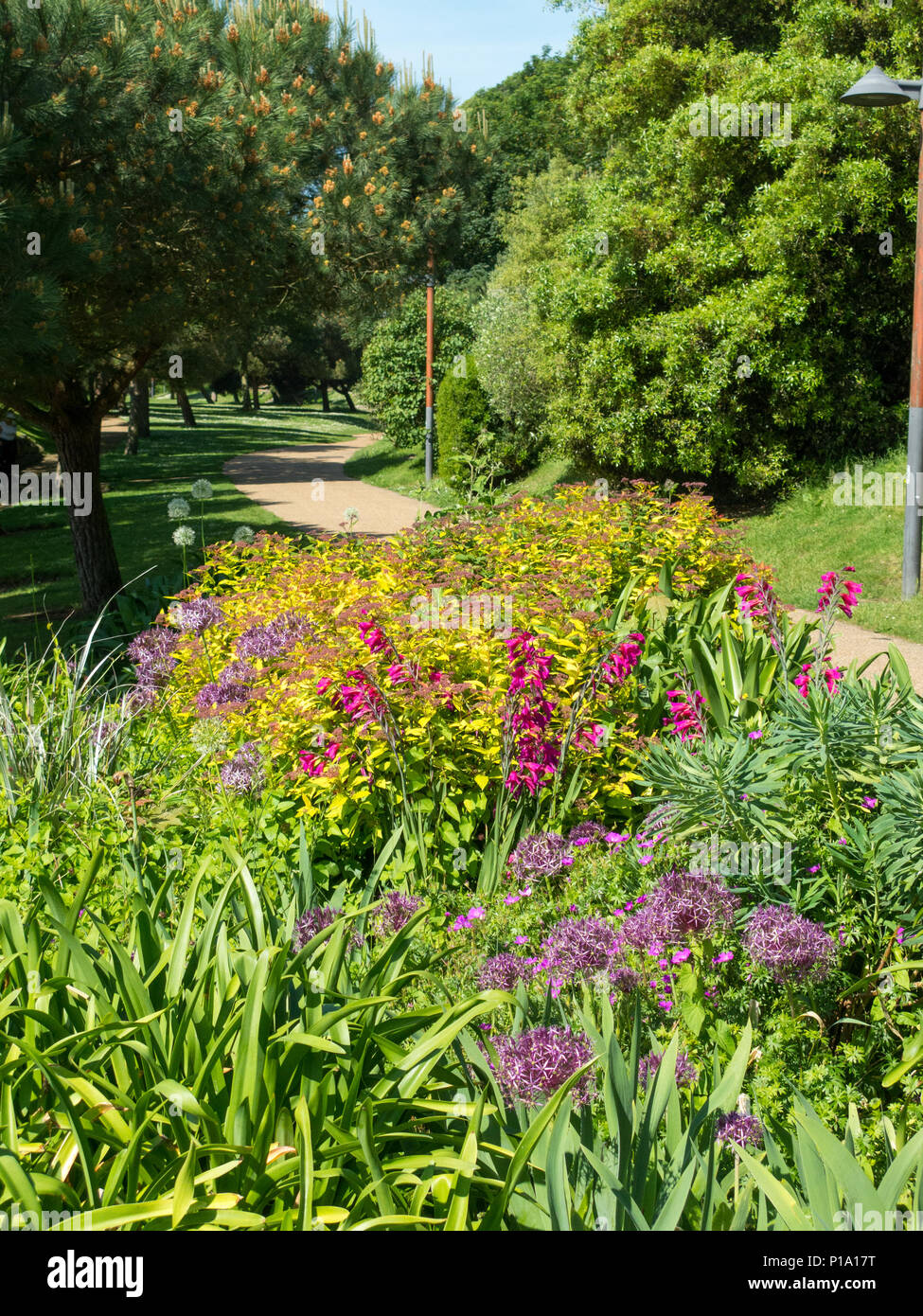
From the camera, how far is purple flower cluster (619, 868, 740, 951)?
2.52 m

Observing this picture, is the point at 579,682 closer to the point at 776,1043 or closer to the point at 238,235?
the point at 776,1043

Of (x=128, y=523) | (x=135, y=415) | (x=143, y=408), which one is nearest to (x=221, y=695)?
(x=128, y=523)

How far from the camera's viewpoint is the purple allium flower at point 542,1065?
6.35ft

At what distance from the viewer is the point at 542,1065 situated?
1.95 meters

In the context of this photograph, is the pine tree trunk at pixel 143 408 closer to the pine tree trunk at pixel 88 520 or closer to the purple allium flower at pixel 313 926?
the pine tree trunk at pixel 88 520

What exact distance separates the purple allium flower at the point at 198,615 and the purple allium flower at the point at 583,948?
10.4 ft

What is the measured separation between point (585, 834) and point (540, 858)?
270 mm

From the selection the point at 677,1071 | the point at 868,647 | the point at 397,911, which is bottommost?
the point at 677,1071

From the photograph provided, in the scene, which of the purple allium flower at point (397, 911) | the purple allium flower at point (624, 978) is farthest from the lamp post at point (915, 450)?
the purple allium flower at point (624, 978)

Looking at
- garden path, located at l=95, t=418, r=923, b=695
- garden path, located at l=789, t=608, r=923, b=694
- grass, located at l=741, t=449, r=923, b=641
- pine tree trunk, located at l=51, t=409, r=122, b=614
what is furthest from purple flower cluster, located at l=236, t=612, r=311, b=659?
grass, located at l=741, t=449, r=923, b=641

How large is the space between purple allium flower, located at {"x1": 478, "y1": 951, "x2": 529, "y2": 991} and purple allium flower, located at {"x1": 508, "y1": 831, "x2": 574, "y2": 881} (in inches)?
28.9

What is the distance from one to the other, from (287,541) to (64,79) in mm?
3576

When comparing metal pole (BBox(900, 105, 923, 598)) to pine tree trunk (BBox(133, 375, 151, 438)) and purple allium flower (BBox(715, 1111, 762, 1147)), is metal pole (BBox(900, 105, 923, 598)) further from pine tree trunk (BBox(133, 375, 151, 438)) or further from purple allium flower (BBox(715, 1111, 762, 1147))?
pine tree trunk (BBox(133, 375, 151, 438))

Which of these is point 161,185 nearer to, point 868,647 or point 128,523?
point 868,647
